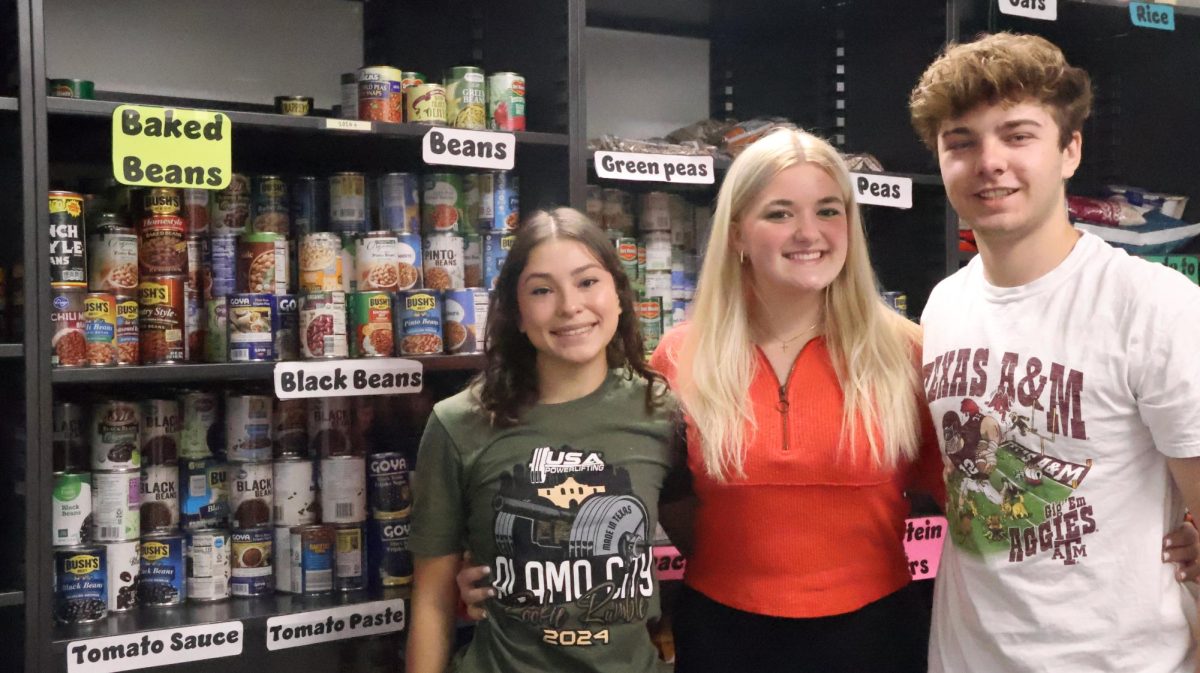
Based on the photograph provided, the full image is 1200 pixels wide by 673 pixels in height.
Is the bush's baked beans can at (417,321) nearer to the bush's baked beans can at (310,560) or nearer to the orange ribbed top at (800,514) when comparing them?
the bush's baked beans can at (310,560)

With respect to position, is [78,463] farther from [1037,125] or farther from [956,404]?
[1037,125]

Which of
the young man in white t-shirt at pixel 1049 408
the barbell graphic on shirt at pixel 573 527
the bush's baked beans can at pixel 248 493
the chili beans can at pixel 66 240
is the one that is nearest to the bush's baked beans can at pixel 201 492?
the bush's baked beans can at pixel 248 493

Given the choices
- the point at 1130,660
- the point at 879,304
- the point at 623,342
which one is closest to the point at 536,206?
the point at 623,342

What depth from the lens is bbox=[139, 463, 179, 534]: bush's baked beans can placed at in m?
1.98

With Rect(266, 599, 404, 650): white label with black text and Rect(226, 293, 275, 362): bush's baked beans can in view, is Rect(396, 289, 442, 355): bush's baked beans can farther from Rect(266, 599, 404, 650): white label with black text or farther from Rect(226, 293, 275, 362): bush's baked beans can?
Rect(266, 599, 404, 650): white label with black text

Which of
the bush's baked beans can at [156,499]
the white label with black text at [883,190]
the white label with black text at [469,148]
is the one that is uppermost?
the white label with black text at [469,148]

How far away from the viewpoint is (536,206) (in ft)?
7.28

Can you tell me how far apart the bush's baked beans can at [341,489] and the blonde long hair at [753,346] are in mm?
627

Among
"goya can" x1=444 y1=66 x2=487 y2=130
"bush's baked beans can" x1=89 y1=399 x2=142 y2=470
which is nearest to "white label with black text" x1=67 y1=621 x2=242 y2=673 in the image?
"bush's baked beans can" x1=89 y1=399 x2=142 y2=470

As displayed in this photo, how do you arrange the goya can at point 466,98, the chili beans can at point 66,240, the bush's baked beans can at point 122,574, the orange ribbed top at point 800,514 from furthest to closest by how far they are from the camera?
the goya can at point 466,98, the bush's baked beans can at point 122,574, the chili beans can at point 66,240, the orange ribbed top at point 800,514

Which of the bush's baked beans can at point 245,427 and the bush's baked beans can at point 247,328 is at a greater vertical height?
the bush's baked beans can at point 247,328

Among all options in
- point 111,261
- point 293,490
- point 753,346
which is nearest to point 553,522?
point 753,346

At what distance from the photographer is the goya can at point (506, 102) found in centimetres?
213

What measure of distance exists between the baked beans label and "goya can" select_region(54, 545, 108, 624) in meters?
0.39
